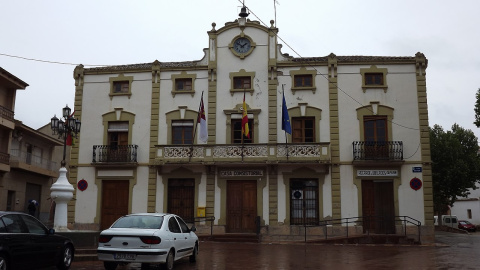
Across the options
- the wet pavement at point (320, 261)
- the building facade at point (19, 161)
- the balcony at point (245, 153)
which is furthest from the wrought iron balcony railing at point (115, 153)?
the wet pavement at point (320, 261)

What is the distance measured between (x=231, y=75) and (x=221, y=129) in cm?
308

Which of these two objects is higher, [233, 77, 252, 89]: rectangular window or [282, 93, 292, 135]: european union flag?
[233, 77, 252, 89]: rectangular window

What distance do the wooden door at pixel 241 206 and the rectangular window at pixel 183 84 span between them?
5917 millimetres

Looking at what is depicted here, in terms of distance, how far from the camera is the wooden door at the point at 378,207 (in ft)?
76.8

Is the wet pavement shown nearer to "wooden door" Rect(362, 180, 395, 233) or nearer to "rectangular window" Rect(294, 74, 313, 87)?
"wooden door" Rect(362, 180, 395, 233)

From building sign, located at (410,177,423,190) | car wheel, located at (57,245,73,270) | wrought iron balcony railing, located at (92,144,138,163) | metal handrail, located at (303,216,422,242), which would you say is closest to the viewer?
car wheel, located at (57,245,73,270)

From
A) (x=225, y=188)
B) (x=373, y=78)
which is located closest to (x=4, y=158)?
(x=225, y=188)

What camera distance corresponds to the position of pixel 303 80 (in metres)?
25.3

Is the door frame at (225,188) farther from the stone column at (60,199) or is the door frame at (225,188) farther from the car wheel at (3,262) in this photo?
the car wheel at (3,262)

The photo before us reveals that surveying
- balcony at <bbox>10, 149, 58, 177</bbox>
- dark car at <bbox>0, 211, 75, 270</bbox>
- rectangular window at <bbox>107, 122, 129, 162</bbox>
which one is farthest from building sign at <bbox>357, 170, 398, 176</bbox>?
balcony at <bbox>10, 149, 58, 177</bbox>

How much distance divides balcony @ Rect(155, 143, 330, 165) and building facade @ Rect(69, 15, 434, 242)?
0.05 metres

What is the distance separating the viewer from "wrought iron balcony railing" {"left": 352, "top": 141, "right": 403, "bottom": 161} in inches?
930

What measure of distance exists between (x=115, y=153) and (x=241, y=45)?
365 inches

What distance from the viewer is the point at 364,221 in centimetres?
2352
